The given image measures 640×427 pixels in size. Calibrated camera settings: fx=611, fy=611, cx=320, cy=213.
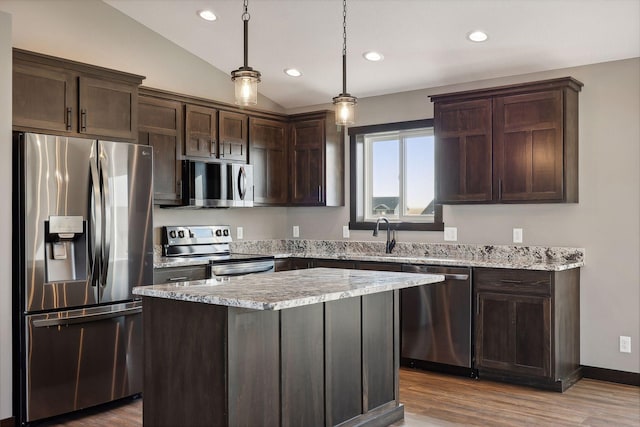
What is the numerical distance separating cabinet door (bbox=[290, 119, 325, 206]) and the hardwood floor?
2161 millimetres

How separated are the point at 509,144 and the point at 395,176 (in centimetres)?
142

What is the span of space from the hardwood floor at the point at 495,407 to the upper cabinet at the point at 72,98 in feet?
6.19

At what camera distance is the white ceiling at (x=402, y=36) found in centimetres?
423

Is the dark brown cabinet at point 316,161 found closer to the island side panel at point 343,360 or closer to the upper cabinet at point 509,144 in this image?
the upper cabinet at point 509,144

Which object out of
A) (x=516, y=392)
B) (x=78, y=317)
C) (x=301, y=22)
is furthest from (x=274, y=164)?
(x=516, y=392)

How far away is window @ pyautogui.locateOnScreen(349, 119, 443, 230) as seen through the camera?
575 centimetres

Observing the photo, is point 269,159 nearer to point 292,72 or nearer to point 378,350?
point 292,72

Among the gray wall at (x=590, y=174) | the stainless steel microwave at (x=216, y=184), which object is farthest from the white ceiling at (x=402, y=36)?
the stainless steel microwave at (x=216, y=184)

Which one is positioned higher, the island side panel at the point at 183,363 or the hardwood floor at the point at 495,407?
the island side panel at the point at 183,363

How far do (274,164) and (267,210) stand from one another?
560 millimetres

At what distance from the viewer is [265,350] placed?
115 inches

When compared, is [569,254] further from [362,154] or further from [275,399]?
[275,399]

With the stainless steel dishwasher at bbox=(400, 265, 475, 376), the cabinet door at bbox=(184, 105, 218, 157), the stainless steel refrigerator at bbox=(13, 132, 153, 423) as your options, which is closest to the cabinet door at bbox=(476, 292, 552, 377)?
the stainless steel dishwasher at bbox=(400, 265, 475, 376)

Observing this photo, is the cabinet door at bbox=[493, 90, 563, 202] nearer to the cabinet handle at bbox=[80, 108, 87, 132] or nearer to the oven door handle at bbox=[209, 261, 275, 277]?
the oven door handle at bbox=[209, 261, 275, 277]
